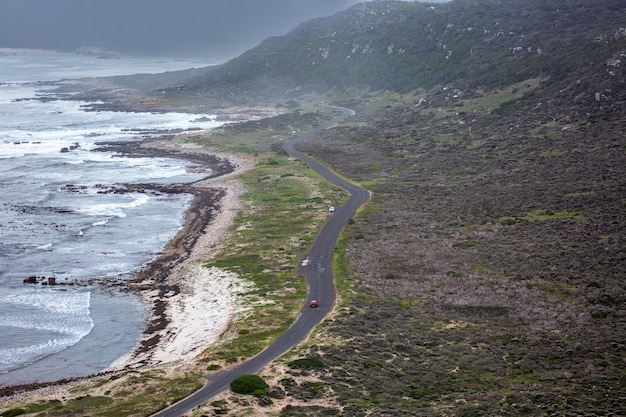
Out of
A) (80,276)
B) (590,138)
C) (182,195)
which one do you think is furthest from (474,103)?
(80,276)

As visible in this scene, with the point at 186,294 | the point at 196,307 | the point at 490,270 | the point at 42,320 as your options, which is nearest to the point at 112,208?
the point at 186,294

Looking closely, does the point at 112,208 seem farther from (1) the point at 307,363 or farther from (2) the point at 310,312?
(1) the point at 307,363

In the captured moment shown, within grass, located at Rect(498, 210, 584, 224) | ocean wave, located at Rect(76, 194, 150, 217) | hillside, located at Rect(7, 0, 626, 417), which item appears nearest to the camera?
hillside, located at Rect(7, 0, 626, 417)

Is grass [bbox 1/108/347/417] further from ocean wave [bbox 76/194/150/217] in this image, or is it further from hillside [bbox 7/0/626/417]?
ocean wave [bbox 76/194/150/217]

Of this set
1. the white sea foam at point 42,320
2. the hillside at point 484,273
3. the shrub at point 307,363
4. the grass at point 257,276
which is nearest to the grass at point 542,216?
the hillside at point 484,273

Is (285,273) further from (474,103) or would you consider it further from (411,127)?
(474,103)

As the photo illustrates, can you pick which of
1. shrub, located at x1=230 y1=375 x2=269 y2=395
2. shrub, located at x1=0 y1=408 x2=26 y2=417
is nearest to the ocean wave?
shrub, located at x1=0 y1=408 x2=26 y2=417
